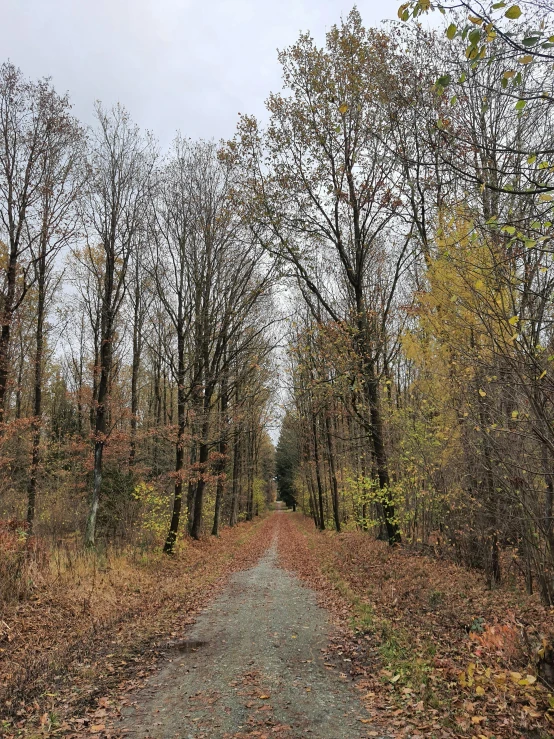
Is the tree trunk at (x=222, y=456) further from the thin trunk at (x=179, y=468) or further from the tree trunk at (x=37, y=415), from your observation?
the tree trunk at (x=37, y=415)

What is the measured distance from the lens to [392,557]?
12.9 meters

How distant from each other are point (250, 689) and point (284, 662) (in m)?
1.00

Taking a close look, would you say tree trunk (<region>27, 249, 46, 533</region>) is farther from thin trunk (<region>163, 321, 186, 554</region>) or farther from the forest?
thin trunk (<region>163, 321, 186, 554</region>)

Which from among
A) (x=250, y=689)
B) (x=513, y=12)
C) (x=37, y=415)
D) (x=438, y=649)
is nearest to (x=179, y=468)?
(x=37, y=415)

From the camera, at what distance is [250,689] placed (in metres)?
5.31

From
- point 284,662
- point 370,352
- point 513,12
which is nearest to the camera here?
→ point 513,12

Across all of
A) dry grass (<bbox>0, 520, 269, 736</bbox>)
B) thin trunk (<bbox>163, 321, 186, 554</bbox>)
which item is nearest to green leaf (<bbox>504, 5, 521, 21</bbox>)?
dry grass (<bbox>0, 520, 269, 736</bbox>)

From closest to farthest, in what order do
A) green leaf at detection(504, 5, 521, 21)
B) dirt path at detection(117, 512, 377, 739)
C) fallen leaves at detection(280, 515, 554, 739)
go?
green leaf at detection(504, 5, 521, 21)
fallen leaves at detection(280, 515, 554, 739)
dirt path at detection(117, 512, 377, 739)

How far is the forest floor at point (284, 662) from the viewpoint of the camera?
4.43 m

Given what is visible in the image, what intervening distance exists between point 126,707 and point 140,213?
13757 mm

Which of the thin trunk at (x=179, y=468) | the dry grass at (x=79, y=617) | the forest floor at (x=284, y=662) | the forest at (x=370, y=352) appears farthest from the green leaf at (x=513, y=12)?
the thin trunk at (x=179, y=468)

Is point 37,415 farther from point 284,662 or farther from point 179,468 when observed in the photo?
point 284,662

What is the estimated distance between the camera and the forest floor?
14.5ft

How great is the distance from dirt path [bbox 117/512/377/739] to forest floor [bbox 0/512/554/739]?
0.9 inches
